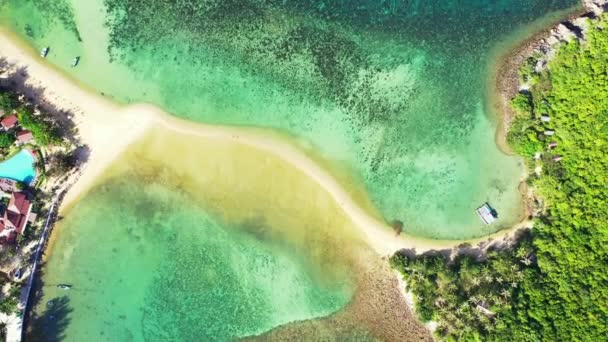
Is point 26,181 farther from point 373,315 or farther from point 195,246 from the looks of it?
point 373,315

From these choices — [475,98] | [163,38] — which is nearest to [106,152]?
[163,38]

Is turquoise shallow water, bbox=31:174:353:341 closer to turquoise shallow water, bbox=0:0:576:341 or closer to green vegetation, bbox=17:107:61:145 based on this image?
turquoise shallow water, bbox=0:0:576:341

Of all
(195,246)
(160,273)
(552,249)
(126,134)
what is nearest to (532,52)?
(552,249)

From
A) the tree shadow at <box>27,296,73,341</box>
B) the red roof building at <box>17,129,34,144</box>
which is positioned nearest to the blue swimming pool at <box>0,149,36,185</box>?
the red roof building at <box>17,129,34,144</box>

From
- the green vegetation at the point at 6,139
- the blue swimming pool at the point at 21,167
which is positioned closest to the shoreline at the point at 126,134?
the blue swimming pool at the point at 21,167

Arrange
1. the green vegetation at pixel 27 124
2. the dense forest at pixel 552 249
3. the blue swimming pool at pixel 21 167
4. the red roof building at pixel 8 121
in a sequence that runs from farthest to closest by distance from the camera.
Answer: the blue swimming pool at pixel 21 167 < the red roof building at pixel 8 121 < the green vegetation at pixel 27 124 < the dense forest at pixel 552 249

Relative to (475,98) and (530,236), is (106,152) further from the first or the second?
(530,236)

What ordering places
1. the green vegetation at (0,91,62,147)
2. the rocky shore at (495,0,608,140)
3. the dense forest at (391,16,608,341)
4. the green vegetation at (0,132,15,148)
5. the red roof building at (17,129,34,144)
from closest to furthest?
1. the dense forest at (391,16,608,341)
2. the green vegetation at (0,91,62,147)
3. the green vegetation at (0,132,15,148)
4. the red roof building at (17,129,34,144)
5. the rocky shore at (495,0,608,140)

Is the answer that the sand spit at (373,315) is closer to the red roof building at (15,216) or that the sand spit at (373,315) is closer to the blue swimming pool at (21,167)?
the red roof building at (15,216)
